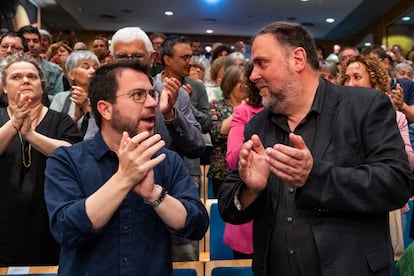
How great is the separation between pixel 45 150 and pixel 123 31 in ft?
1.99

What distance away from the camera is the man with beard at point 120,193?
47.6 inches

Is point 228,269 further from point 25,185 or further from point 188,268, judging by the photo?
point 25,185

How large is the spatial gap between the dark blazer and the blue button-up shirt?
240 millimetres

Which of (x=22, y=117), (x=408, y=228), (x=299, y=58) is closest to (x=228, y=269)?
(x=299, y=58)

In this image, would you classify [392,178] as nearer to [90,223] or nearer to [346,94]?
[346,94]

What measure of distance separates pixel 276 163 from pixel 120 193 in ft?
1.28

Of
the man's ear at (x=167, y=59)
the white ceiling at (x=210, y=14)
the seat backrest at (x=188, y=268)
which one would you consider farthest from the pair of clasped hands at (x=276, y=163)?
the white ceiling at (x=210, y=14)

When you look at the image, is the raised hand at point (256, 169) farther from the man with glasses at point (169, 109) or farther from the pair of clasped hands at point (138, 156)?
the man with glasses at point (169, 109)

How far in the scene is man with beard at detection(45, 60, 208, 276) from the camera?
3.97ft

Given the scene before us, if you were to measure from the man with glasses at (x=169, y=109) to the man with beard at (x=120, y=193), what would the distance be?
1.01 ft

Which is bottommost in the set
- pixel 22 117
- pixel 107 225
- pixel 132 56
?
pixel 107 225

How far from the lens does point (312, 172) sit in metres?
1.22

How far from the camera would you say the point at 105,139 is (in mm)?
1429

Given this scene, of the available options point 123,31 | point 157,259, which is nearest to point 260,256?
point 157,259
